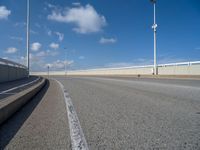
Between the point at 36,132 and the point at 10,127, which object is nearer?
the point at 36,132

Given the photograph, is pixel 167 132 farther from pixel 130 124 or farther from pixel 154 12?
pixel 154 12

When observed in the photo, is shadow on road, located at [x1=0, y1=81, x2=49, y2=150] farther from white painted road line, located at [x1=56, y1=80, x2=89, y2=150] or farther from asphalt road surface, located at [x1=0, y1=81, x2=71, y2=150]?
white painted road line, located at [x1=56, y1=80, x2=89, y2=150]

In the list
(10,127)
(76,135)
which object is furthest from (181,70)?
(10,127)

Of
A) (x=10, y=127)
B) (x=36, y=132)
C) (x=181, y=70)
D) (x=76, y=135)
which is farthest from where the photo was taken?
(x=181, y=70)

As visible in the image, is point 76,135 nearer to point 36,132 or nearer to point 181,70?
point 36,132

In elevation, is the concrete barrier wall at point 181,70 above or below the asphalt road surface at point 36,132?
above

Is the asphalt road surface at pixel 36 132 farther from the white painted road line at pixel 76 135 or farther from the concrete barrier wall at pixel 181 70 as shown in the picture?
the concrete barrier wall at pixel 181 70

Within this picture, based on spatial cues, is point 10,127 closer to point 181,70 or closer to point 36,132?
point 36,132

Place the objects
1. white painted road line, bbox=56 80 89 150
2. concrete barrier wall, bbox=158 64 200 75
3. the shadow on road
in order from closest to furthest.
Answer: white painted road line, bbox=56 80 89 150 < the shadow on road < concrete barrier wall, bbox=158 64 200 75

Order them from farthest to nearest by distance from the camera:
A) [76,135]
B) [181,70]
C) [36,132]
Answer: [181,70] < [36,132] < [76,135]

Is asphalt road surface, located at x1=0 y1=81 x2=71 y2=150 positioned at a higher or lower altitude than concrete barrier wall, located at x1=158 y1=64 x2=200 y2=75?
lower

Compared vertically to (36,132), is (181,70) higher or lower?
higher

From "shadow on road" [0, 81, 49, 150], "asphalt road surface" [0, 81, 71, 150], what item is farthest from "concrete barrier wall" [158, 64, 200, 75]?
"shadow on road" [0, 81, 49, 150]

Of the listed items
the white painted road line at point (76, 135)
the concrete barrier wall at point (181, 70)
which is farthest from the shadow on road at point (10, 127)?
the concrete barrier wall at point (181, 70)
